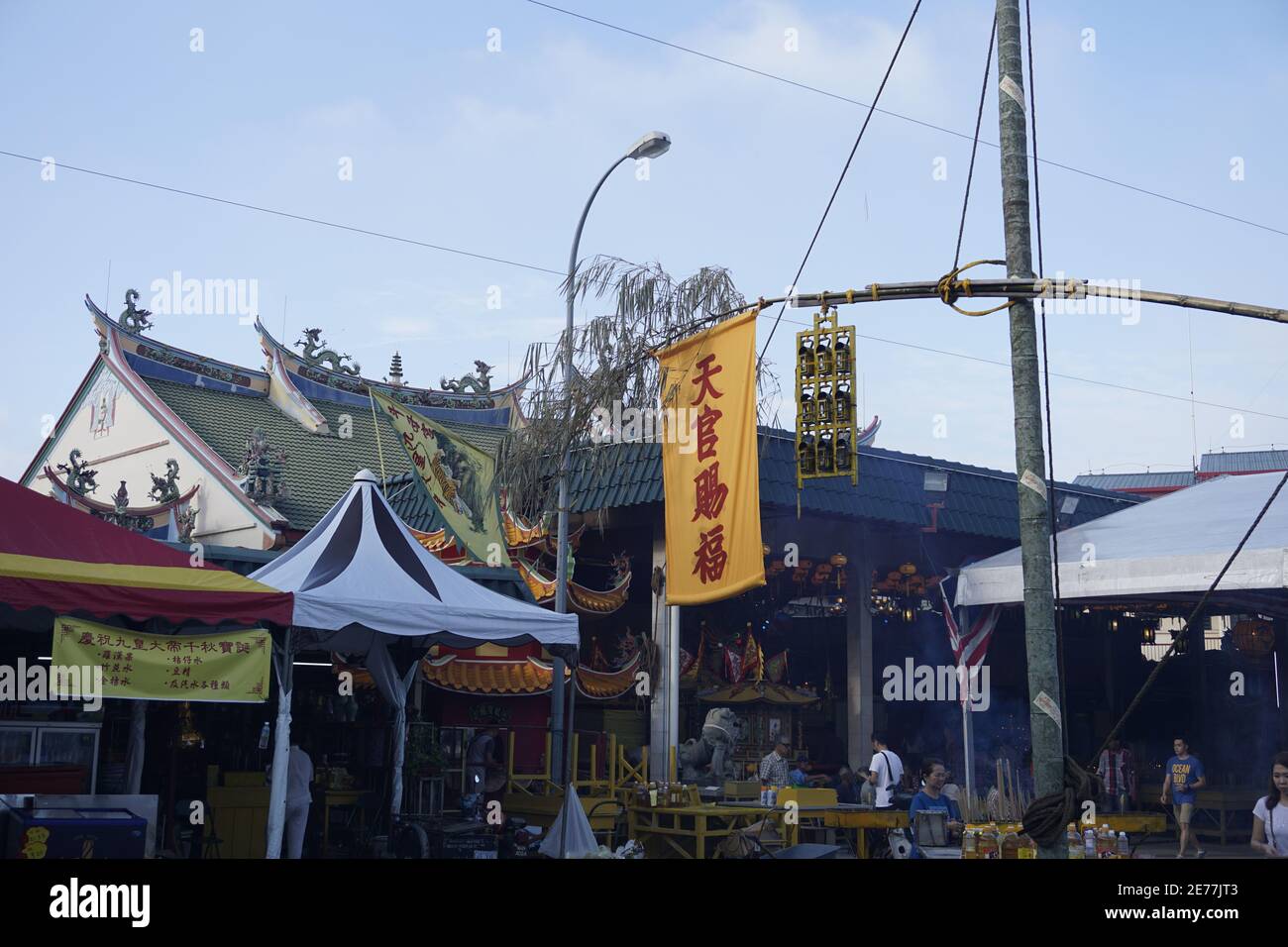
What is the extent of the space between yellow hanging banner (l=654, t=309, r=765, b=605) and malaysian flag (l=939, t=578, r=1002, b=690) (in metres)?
7.94

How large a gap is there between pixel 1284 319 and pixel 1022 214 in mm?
1905

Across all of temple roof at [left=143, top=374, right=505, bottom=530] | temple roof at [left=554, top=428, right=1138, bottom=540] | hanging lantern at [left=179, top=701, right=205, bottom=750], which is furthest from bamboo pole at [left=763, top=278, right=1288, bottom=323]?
temple roof at [left=143, top=374, right=505, bottom=530]

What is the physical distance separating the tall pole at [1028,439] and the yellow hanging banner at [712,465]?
306 centimetres

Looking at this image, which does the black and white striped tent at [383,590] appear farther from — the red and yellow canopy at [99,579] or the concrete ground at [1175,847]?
the concrete ground at [1175,847]

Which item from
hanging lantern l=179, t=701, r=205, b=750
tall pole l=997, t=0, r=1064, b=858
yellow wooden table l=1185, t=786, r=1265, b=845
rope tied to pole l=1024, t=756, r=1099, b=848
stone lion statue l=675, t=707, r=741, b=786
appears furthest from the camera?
yellow wooden table l=1185, t=786, r=1265, b=845

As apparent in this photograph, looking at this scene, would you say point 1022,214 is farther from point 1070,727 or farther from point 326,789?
point 1070,727

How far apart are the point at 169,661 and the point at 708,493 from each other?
5416mm

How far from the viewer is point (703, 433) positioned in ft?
41.4

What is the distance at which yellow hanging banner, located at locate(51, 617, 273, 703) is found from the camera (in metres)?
10.7

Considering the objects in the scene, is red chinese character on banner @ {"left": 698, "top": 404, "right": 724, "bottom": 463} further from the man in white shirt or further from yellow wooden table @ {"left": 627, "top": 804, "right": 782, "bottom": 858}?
the man in white shirt

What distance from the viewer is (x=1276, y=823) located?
9.20 meters

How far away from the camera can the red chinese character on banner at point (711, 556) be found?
12156 millimetres

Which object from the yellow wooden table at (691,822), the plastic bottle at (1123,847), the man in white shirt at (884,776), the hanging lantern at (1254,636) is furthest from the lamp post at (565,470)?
the hanging lantern at (1254,636)
